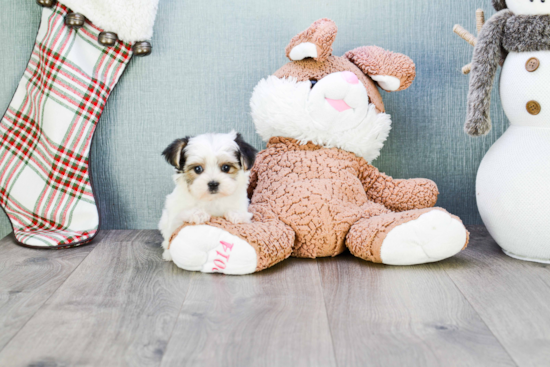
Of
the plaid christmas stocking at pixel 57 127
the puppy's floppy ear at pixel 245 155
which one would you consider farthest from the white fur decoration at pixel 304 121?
the plaid christmas stocking at pixel 57 127

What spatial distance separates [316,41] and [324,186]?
459 mm

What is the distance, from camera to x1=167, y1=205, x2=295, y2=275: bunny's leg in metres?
1.47

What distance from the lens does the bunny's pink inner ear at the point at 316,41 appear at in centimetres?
164

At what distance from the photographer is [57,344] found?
3.60 ft

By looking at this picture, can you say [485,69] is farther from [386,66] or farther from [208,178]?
[208,178]

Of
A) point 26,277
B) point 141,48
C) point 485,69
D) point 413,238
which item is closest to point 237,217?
point 413,238

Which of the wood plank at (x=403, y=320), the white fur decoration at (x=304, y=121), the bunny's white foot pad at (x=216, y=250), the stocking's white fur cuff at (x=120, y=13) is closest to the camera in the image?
the wood plank at (x=403, y=320)

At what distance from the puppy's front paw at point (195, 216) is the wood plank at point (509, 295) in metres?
0.73

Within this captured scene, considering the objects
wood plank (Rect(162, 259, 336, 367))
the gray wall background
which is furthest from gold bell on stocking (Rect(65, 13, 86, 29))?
wood plank (Rect(162, 259, 336, 367))

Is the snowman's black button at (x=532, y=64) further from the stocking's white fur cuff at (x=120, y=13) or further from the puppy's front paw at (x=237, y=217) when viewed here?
the stocking's white fur cuff at (x=120, y=13)

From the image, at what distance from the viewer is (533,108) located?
4.98 feet

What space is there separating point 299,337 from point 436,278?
1.73 feet

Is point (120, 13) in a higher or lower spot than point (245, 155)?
higher

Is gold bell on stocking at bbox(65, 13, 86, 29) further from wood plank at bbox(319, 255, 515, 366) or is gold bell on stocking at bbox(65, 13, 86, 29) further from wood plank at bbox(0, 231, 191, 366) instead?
wood plank at bbox(319, 255, 515, 366)
